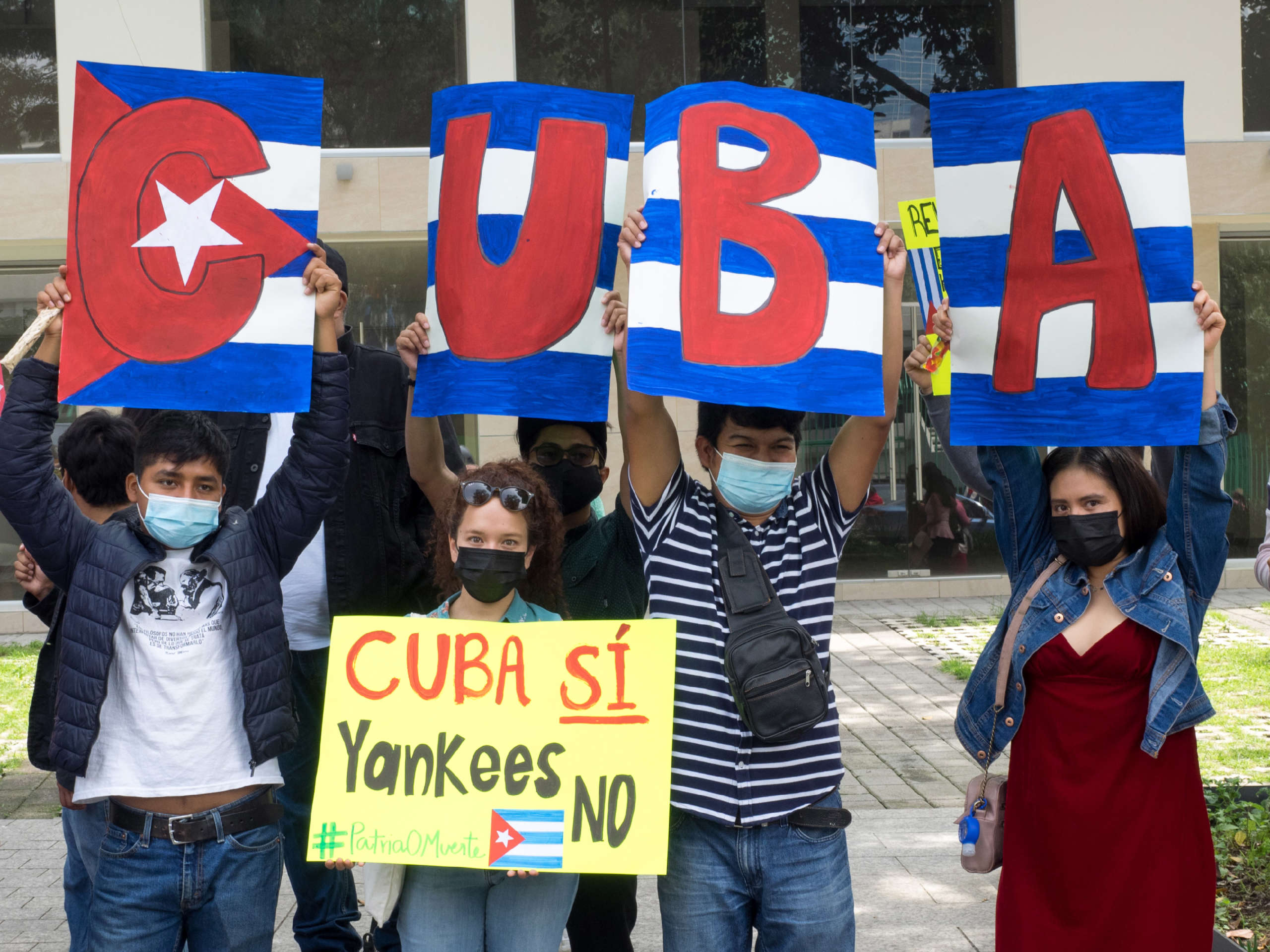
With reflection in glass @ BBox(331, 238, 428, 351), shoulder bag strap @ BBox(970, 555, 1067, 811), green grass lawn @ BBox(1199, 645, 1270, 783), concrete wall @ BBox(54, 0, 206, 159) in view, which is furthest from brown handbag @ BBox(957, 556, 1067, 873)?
concrete wall @ BBox(54, 0, 206, 159)

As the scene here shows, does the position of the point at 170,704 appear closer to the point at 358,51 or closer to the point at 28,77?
the point at 358,51

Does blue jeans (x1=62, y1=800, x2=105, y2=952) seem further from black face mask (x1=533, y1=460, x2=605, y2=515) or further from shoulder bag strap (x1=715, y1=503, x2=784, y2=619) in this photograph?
shoulder bag strap (x1=715, y1=503, x2=784, y2=619)

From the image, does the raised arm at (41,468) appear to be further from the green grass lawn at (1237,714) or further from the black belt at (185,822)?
the green grass lawn at (1237,714)

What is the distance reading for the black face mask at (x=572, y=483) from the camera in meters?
3.49

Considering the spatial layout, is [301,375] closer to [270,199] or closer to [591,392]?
[270,199]

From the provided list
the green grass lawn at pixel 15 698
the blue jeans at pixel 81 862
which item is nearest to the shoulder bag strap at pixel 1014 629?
the blue jeans at pixel 81 862

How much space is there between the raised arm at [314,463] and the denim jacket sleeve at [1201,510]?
81.0 inches

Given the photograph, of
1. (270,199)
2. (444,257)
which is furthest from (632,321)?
(270,199)

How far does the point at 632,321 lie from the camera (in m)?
2.81

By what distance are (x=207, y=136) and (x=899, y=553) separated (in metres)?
10.3

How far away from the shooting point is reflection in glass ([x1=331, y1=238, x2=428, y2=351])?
11.5 metres

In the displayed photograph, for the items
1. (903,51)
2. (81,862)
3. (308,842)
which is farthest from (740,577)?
(903,51)

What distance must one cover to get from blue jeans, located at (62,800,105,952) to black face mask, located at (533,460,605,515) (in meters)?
1.46

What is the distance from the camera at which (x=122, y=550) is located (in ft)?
9.39
